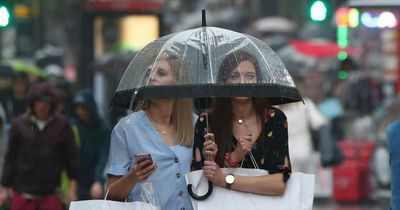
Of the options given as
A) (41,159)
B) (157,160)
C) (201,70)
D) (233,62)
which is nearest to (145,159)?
(157,160)

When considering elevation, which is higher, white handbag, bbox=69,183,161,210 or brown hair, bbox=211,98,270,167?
brown hair, bbox=211,98,270,167

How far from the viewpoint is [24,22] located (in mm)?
42375

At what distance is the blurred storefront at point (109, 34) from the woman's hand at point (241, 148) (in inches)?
532

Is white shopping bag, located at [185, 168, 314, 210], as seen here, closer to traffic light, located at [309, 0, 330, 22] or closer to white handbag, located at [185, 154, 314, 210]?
white handbag, located at [185, 154, 314, 210]

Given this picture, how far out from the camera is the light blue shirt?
6.42 metres

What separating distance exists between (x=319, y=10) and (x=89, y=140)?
8624mm

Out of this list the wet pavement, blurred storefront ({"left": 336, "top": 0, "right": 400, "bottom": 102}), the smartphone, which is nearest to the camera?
the smartphone

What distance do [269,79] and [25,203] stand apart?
489cm

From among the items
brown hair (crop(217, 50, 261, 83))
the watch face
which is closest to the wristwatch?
the watch face

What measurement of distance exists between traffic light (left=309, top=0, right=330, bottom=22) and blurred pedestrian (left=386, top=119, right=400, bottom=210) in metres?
13.8

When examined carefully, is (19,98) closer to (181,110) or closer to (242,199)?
(181,110)

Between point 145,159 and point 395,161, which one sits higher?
point 145,159

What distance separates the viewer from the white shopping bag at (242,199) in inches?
248

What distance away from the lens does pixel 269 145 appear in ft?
20.8
